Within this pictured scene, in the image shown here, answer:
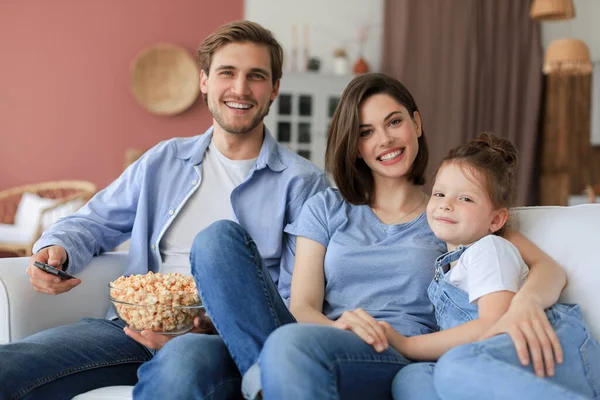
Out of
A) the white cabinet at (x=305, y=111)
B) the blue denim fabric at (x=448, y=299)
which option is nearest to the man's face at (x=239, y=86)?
the blue denim fabric at (x=448, y=299)

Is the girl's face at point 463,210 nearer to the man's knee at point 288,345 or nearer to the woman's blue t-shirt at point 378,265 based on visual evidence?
the woman's blue t-shirt at point 378,265

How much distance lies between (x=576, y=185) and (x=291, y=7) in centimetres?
284

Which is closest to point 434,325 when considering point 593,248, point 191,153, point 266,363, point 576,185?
point 593,248

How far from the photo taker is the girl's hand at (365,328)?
4.64 ft

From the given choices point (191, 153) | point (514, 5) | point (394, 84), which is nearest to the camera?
point (394, 84)

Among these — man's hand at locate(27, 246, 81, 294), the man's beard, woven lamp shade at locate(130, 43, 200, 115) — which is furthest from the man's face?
woven lamp shade at locate(130, 43, 200, 115)

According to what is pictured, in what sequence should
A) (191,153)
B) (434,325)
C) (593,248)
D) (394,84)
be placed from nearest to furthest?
(593,248)
(434,325)
(394,84)
(191,153)

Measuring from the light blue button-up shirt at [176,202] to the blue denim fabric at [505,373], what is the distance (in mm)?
685

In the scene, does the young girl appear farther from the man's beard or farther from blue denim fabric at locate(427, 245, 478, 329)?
the man's beard

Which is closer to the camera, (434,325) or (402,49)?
(434,325)

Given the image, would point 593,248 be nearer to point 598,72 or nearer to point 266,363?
point 266,363

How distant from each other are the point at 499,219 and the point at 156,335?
0.81 metres

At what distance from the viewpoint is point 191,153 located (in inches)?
86.0

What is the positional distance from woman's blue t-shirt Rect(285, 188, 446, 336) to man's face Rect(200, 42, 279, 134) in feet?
1.45
